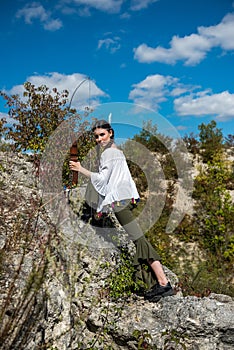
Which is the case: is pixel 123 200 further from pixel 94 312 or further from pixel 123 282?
pixel 94 312

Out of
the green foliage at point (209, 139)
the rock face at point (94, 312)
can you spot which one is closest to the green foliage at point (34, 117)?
the rock face at point (94, 312)

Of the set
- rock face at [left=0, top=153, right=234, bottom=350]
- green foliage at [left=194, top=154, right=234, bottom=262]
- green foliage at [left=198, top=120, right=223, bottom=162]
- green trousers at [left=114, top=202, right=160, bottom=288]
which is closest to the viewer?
rock face at [left=0, top=153, right=234, bottom=350]

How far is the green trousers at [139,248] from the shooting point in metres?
4.26

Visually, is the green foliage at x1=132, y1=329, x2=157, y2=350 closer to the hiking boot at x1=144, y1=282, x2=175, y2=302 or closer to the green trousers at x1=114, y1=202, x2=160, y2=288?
the hiking boot at x1=144, y1=282, x2=175, y2=302

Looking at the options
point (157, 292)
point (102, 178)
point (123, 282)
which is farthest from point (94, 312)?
point (102, 178)

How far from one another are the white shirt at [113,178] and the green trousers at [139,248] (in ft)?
0.40

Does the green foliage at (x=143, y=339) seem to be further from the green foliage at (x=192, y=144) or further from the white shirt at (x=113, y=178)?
the green foliage at (x=192, y=144)

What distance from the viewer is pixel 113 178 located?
14.1 feet

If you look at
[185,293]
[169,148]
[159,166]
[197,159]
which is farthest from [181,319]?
[197,159]

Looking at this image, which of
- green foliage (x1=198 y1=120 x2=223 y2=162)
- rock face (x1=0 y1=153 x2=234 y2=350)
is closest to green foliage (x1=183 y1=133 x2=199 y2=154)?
green foliage (x1=198 y1=120 x2=223 y2=162)

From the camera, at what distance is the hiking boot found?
430 cm

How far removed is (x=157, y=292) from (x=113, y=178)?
1331mm

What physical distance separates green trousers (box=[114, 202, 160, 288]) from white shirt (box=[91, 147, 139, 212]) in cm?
12

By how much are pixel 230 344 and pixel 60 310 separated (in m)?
1.66
